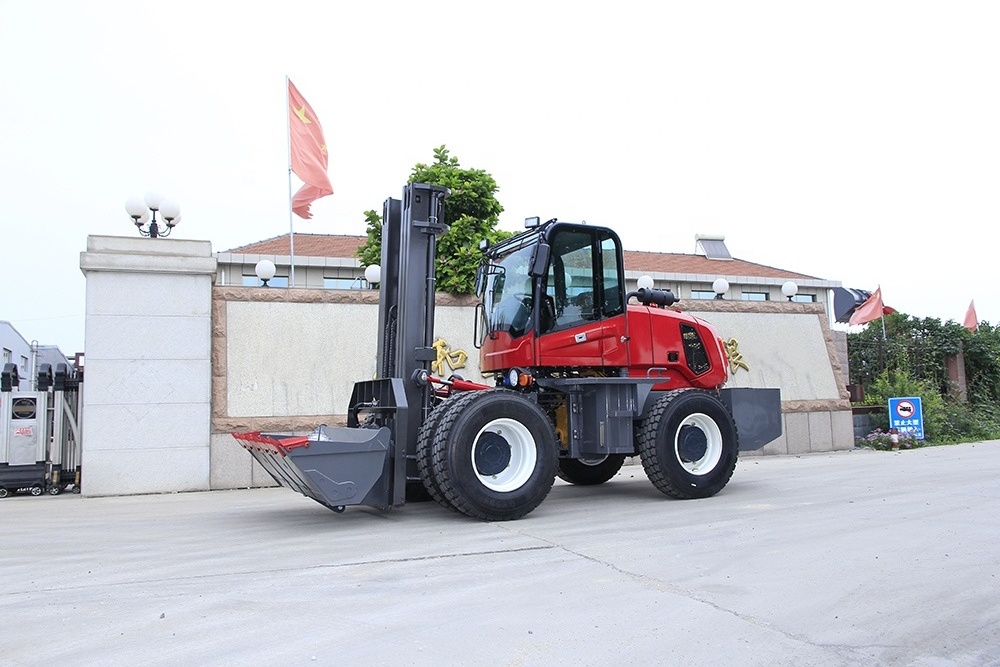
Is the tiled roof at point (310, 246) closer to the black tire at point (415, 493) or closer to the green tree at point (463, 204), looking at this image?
the green tree at point (463, 204)

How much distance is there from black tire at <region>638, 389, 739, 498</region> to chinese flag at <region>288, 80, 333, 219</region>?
1009cm

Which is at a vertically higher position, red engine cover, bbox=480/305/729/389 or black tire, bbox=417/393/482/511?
red engine cover, bbox=480/305/729/389

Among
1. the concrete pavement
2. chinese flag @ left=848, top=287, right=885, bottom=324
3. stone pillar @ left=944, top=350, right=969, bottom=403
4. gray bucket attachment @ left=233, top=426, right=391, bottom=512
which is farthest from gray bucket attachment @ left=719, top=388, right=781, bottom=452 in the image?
chinese flag @ left=848, top=287, right=885, bottom=324

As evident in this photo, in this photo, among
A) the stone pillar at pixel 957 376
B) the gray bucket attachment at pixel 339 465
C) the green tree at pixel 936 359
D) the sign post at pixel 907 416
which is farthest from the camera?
the stone pillar at pixel 957 376

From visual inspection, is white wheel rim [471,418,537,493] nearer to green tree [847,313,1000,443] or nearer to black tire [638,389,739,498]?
black tire [638,389,739,498]

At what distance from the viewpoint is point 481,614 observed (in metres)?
4.34

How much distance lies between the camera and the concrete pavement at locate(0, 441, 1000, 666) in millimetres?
3811

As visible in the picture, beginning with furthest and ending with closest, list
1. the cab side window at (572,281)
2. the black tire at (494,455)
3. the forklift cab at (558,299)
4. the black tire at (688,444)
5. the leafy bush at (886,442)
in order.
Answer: the leafy bush at (886,442)
the black tire at (688,444)
the cab side window at (572,281)
the forklift cab at (558,299)
the black tire at (494,455)

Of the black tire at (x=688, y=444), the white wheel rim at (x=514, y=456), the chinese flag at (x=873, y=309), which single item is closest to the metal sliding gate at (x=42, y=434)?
the white wheel rim at (x=514, y=456)

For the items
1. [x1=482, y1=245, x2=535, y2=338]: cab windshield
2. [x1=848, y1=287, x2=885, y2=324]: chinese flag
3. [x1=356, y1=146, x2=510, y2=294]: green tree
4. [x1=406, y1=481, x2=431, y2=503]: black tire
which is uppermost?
[x1=356, y1=146, x2=510, y2=294]: green tree

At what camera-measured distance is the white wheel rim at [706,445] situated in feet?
28.6

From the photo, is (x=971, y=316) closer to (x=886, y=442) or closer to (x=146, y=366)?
(x=886, y=442)

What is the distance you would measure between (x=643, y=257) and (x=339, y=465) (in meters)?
30.9

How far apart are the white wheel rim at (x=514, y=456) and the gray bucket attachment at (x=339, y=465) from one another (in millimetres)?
979
